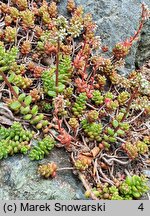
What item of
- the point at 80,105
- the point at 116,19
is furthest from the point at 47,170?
the point at 116,19

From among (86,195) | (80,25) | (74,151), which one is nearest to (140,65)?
(80,25)

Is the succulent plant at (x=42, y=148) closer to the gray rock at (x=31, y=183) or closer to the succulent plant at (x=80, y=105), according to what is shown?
the gray rock at (x=31, y=183)

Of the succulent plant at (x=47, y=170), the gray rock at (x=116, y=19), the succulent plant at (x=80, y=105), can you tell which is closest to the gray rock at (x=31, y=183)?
the succulent plant at (x=47, y=170)

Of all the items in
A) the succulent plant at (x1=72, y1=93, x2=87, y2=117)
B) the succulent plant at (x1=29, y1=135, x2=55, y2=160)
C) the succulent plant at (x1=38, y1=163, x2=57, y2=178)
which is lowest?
the succulent plant at (x1=38, y1=163, x2=57, y2=178)

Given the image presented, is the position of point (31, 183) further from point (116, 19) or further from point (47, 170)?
point (116, 19)

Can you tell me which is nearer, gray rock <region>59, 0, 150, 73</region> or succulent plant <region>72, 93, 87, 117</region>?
succulent plant <region>72, 93, 87, 117</region>

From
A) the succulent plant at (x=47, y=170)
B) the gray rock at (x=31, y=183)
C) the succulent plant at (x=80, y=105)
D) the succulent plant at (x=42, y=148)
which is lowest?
the gray rock at (x=31, y=183)

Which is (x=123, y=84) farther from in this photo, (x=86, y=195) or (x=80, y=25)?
(x=86, y=195)

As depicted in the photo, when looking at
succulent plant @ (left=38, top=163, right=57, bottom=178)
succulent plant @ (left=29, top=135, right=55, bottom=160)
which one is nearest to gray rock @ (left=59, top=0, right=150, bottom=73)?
succulent plant @ (left=29, top=135, right=55, bottom=160)

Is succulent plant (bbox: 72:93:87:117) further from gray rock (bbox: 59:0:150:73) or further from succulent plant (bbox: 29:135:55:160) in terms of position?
gray rock (bbox: 59:0:150:73)
